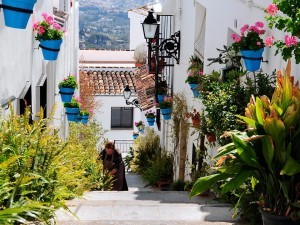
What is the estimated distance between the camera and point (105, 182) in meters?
10.5

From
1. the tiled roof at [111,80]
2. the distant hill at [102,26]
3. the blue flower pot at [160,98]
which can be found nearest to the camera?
the blue flower pot at [160,98]

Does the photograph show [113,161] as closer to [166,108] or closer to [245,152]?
[166,108]

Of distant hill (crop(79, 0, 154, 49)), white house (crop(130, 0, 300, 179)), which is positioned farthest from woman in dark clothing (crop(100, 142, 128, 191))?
distant hill (crop(79, 0, 154, 49))

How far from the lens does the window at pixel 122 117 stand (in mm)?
27889

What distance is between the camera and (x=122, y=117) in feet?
92.8

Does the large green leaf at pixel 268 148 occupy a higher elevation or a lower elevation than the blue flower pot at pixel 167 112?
higher

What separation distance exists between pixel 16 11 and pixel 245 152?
112 inches

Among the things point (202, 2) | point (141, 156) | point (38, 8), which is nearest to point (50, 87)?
point (38, 8)

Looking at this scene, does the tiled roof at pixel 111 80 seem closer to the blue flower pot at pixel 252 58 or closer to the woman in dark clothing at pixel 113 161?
the woman in dark clothing at pixel 113 161

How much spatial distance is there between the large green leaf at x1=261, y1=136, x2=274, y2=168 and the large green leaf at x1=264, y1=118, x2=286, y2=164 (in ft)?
0.27

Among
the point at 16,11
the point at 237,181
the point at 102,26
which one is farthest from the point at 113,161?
the point at 102,26

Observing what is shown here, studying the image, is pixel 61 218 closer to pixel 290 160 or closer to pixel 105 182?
pixel 290 160

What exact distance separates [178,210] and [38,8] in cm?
492

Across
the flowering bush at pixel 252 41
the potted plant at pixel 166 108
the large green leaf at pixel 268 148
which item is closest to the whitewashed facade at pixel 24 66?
the flowering bush at pixel 252 41
